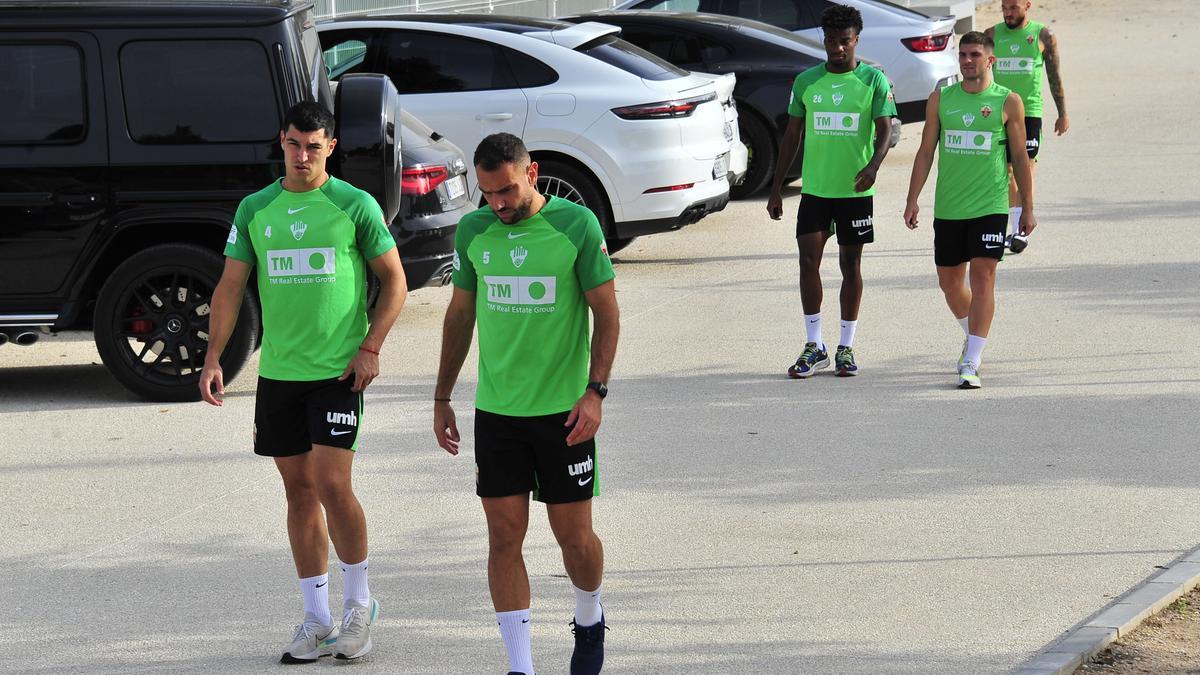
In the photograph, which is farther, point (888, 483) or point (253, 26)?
point (253, 26)

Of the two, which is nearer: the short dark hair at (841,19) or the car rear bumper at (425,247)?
the short dark hair at (841,19)

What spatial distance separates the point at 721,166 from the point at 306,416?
729 cm

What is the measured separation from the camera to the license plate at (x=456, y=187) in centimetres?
988

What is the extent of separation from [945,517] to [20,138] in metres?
5.12

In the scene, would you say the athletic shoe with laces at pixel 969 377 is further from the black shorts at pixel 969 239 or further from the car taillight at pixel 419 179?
the car taillight at pixel 419 179

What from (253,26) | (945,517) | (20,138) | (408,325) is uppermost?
(253,26)

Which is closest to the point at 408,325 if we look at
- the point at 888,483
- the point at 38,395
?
the point at 38,395

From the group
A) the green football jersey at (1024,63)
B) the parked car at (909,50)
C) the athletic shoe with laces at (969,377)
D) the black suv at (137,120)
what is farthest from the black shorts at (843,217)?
the parked car at (909,50)

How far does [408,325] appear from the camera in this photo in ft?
35.7

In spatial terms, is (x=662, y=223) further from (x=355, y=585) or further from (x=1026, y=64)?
(x=355, y=585)

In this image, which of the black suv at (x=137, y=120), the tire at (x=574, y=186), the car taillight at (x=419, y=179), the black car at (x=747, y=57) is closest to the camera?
the black suv at (x=137, y=120)

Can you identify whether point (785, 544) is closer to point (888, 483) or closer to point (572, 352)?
point (888, 483)

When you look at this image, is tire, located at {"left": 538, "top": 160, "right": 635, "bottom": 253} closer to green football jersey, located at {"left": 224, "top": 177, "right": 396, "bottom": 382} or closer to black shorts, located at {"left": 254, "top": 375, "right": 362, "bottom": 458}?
green football jersey, located at {"left": 224, "top": 177, "right": 396, "bottom": 382}

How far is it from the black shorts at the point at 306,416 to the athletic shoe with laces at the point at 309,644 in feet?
1.84
